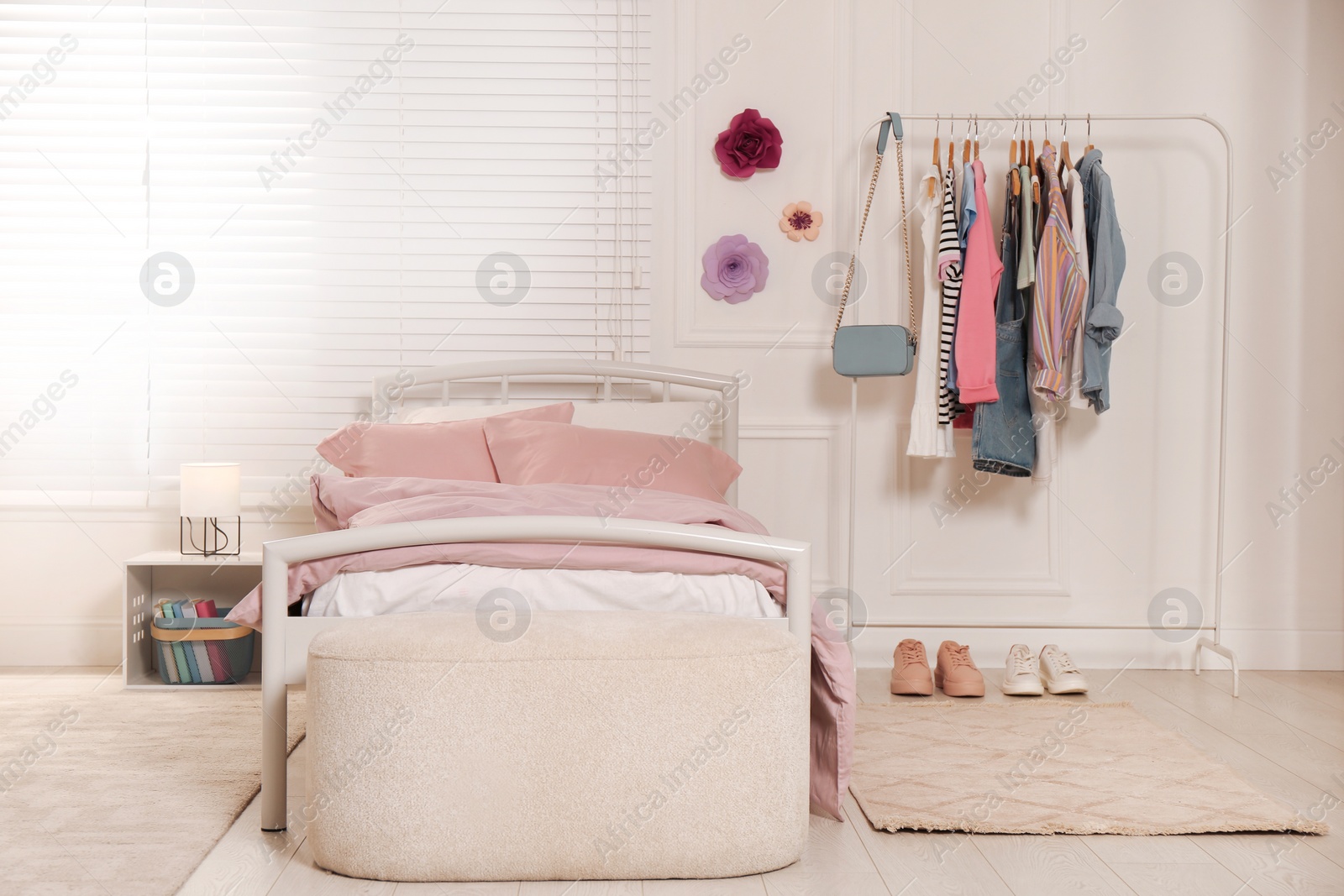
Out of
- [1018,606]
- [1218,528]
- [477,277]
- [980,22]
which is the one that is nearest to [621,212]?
[477,277]

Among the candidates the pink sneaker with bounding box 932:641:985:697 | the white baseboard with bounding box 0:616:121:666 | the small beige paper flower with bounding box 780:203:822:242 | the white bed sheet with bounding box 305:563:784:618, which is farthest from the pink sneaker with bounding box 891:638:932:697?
the white baseboard with bounding box 0:616:121:666

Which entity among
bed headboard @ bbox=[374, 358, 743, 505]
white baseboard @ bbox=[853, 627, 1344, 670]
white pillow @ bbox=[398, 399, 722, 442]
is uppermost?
bed headboard @ bbox=[374, 358, 743, 505]

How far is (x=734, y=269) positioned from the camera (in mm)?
3393

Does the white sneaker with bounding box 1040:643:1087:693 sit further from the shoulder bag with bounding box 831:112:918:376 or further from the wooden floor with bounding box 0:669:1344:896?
the shoulder bag with bounding box 831:112:918:376

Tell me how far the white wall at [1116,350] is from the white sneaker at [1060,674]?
0.34 metres

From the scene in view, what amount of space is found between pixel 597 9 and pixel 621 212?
2.19 feet

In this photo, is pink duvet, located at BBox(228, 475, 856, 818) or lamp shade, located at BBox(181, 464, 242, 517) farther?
lamp shade, located at BBox(181, 464, 242, 517)

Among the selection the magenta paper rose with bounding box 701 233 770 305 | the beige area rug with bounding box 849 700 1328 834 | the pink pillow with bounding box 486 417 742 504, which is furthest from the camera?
the magenta paper rose with bounding box 701 233 770 305

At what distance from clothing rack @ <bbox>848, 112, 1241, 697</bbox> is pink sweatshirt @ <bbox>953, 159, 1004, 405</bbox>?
32cm

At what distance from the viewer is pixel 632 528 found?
5.93 ft

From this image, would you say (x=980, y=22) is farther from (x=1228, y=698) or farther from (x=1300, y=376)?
(x=1228, y=698)

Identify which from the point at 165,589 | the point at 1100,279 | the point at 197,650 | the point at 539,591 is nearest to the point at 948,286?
the point at 1100,279

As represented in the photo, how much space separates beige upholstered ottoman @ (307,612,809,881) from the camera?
5.31 ft

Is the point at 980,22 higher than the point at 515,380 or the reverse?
higher
